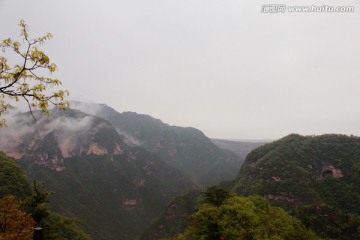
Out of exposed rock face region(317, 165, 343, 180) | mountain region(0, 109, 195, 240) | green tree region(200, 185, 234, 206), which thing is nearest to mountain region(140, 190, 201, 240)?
mountain region(0, 109, 195, 240)

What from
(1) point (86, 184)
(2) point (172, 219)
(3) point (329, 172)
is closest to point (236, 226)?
(3) point (329, 172)

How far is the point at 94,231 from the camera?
123 metres

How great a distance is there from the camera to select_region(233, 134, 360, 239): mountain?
6228cm

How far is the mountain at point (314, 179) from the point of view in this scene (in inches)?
2452

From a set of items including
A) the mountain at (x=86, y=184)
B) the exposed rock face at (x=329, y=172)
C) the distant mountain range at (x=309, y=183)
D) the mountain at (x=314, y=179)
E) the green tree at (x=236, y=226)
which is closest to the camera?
the green tree at (x=236, y=226)

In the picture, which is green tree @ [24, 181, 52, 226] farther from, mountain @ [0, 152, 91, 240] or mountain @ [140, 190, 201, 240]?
mountain @ [140, 190, 201, 240]

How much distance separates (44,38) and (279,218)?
3626 cm

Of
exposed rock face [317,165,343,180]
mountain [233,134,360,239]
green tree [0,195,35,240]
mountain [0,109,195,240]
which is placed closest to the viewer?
green tree [0,195,35,240]

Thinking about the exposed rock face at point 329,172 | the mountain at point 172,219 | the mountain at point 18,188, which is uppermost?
the exposed rock face at point 329,172

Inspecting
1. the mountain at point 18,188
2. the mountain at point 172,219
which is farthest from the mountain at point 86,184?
the mountain at point 18,188

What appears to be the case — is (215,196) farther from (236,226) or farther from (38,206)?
(38,206)

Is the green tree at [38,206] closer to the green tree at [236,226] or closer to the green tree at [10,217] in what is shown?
the green tree at [10,217]

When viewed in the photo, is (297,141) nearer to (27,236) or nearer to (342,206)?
(342,206)

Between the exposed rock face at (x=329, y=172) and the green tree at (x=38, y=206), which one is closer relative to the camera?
the green tree at (x=38, y=206)
